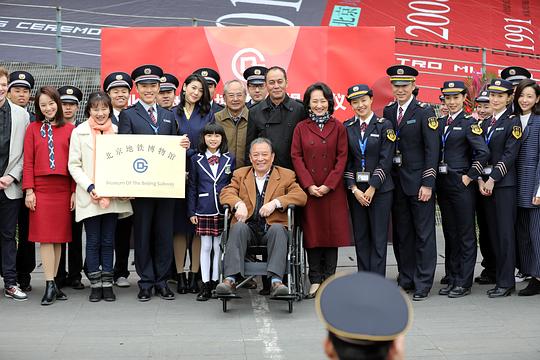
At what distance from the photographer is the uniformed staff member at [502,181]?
21.7ft

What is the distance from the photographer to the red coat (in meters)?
6.64

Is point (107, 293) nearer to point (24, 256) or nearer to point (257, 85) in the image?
point (24, 256)

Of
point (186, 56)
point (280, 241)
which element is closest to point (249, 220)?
point (280, 241)

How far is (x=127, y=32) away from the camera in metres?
8.73

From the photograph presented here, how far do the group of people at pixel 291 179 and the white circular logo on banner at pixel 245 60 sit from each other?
184 cm

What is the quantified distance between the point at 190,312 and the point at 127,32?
387 cm

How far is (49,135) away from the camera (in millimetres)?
6473

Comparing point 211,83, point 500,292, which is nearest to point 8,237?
point 211,83

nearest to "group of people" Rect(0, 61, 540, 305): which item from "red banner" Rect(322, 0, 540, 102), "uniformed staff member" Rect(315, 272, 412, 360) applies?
"uniformed staff member" Rect(315, 272, 412, 360)

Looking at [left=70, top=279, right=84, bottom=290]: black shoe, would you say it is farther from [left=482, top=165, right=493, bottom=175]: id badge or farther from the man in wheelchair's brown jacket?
[left=482, top=165, right=493, bottom=175]: id badge

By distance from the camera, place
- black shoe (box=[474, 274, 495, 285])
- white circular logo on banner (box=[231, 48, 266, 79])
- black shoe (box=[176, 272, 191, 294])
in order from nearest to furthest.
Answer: black shoe (box=[176, 272, 191, 294])
black shoe (box=[474, 274, 495, 285])
white circular logo on banner (box=[231, 48, 266, 79])

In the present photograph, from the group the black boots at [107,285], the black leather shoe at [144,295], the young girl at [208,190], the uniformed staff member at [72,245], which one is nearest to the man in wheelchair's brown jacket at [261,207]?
the young girl at [208,190]

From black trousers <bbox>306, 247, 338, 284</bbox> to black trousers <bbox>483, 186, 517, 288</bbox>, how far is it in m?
1.43

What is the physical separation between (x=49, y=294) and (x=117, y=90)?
1898 mm
